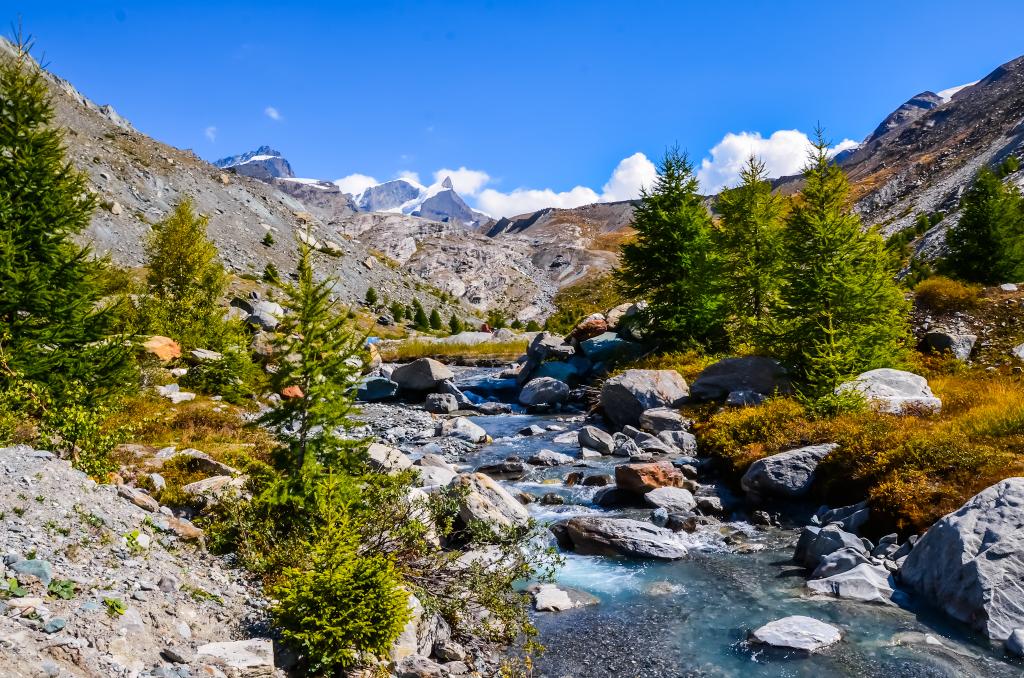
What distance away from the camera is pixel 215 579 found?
7.80 metres

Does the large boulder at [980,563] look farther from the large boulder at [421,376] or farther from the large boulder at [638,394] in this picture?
the large boulder at [421,376]

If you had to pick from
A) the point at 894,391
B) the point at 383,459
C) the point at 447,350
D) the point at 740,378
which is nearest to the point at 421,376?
the point at 740,378

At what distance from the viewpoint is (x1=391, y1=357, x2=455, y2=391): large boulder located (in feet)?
110

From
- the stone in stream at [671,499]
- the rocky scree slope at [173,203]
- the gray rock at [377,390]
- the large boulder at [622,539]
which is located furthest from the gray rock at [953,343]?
the rocky scree slope at [173,203]

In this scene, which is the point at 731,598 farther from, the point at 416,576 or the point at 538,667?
the point at 416,576

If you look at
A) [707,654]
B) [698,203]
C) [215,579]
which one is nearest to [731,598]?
[707,654]

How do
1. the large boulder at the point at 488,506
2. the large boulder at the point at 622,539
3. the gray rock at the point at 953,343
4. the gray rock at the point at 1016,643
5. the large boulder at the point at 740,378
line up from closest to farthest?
the gray rock at the point at 1016,643
the large boulder at the point at 488,506
the large boulder at the point at 622,539
the large boulder at the point at 740,378
the gray rock at the point at 953,343

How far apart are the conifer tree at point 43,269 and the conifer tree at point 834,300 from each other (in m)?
19.3

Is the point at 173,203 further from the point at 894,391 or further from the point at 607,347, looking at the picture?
the point at 894,391

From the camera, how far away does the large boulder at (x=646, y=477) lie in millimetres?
14961

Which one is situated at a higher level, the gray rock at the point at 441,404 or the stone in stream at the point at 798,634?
the gray rock at the point at 441,404

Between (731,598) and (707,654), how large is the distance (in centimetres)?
190

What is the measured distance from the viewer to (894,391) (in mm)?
17812

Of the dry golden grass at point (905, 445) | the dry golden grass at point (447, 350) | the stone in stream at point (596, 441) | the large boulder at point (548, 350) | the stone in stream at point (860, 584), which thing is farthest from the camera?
the dry golden grass at point (447, 350)
